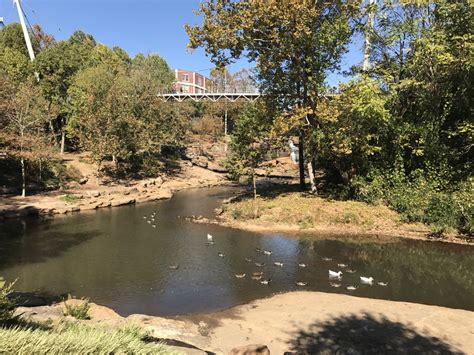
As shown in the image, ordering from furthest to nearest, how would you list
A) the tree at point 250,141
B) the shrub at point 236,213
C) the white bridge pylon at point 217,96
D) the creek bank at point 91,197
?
the white bridge pylon at point 217,96, the tree at point 250,141, the creek bank at point 91,197, the shrub at point 236,213

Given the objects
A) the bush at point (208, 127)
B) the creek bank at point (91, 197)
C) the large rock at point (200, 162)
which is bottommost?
the creek bank at point (91, 197)

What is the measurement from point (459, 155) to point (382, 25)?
37.6 feet

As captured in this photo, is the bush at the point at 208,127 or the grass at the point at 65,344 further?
the bush at the point at 208,127

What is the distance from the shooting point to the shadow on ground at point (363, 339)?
445 inches

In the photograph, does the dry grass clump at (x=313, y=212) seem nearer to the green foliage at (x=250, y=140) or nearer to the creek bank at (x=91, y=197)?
the green foliage at (x=250, y=140)

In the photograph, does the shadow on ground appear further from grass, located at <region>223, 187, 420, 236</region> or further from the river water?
grass, located at <region>223, 187, 420, 236</region>

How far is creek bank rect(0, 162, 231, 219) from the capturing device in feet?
105

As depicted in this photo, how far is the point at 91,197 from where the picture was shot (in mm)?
37938

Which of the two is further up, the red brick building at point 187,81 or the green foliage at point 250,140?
the red brick building at point 187,81

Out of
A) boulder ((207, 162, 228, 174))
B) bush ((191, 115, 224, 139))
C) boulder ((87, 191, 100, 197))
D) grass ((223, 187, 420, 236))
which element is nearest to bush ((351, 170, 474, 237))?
grass ((223, 187, 420, 236))

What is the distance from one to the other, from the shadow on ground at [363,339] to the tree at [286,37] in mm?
19292

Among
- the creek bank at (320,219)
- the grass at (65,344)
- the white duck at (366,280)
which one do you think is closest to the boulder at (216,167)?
the creek bank at (320,219)

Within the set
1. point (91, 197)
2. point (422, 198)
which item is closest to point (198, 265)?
point (422, 198)

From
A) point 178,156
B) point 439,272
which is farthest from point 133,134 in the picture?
point 439,272
